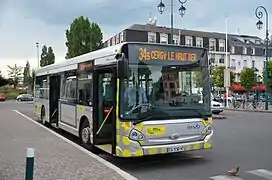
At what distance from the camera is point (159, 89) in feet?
30.1

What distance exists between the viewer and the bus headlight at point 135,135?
28.8 feet

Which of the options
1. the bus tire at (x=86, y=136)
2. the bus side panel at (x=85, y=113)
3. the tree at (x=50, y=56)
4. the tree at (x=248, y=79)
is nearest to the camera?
the bus side panel at (x=85, y=113)

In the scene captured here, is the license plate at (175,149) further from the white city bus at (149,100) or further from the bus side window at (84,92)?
the bus side window at (84,92)

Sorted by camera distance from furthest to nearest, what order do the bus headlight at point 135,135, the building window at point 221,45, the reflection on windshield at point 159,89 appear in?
1. the building window at point 221,45
2. the reflection on windshield at point 159,89
3. the bus headlight at point 135,135

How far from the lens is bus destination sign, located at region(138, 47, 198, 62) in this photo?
915 centimetres

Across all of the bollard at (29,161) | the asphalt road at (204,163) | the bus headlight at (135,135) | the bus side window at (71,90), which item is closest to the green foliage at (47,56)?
the bus side window at (71,90)

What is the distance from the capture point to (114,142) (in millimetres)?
9305

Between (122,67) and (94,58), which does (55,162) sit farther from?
(94,58)

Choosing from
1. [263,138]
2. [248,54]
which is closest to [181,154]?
[263,138]

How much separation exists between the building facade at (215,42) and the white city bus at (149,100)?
5735 cm

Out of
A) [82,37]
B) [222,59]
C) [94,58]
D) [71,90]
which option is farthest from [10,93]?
[94,58]

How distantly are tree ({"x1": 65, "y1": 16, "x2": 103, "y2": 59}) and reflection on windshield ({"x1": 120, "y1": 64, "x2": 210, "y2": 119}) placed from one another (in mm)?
49393

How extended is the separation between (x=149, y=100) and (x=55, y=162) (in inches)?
98.5

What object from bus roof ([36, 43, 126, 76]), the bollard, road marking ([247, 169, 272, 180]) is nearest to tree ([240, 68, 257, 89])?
bus roof ([36, 43, 126, 76])
